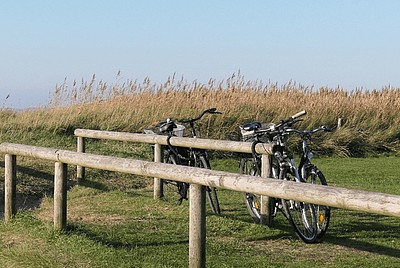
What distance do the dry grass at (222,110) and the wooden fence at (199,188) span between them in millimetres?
8956

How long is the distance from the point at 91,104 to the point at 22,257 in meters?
12.3

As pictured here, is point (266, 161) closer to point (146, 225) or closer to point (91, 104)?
point (146, 225)

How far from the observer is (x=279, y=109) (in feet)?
61.8

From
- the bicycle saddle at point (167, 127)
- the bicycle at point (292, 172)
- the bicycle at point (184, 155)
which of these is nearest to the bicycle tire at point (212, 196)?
the bicycle at point (184, 155)

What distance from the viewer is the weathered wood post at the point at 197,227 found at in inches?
221

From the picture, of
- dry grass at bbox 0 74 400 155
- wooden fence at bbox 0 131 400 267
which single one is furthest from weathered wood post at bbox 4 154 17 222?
dry grass at bbox 0 74 400 155

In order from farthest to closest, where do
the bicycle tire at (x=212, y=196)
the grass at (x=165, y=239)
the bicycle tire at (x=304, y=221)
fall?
the bicycle tire at (x=212, y=196)
the bicycle tire at (x=304, y=221)
the grass at (x=165, y=239)

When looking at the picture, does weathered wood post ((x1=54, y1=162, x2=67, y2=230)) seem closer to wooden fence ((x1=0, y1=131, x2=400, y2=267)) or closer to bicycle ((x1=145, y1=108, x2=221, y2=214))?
wooden fence ((x1=0, y1=131, x2=400, y2=267))

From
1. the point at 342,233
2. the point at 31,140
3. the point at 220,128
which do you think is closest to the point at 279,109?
the point at 220,128

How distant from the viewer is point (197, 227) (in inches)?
221

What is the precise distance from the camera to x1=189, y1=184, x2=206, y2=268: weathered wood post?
5.61 meters

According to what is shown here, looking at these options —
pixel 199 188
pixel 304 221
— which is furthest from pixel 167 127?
pixel 199 188

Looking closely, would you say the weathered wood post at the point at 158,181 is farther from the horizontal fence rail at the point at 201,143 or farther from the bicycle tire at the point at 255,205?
the bicycle tire at the point at 255,205

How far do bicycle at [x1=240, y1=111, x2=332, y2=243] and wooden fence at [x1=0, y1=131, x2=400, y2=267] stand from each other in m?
0.21
